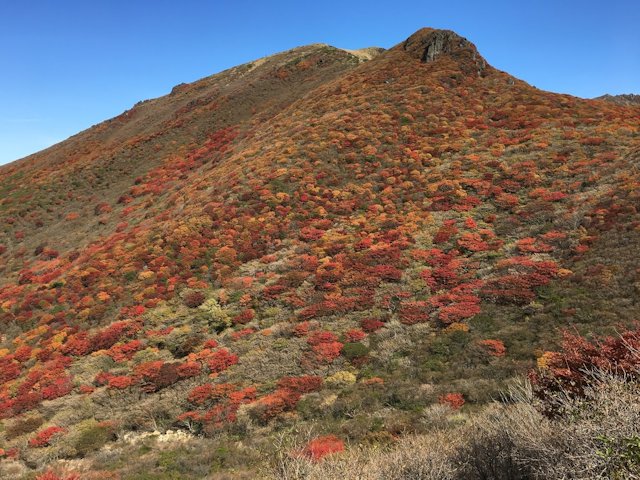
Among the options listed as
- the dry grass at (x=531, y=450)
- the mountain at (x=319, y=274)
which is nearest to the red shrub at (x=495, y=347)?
the mountain at (x=319, y=274)

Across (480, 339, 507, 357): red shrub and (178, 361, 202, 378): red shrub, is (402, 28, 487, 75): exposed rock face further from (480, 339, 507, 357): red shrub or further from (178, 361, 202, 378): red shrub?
(178, 361, 202, 378): red shrub

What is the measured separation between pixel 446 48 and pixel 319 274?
46145mm

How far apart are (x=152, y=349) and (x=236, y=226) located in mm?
13092

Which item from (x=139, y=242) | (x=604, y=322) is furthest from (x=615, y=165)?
(x=139, y=242)

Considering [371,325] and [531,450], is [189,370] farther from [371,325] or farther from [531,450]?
[531,450]

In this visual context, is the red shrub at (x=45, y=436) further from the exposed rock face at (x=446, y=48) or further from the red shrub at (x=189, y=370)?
the exposed rock face at (x=446, y=48)

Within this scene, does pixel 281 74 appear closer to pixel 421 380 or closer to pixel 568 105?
pixel 568 105

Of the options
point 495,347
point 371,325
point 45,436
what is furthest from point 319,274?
point 45,436

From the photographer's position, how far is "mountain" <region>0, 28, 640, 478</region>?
53.8 ft

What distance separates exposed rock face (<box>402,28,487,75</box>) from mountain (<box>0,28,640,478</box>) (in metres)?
0.80

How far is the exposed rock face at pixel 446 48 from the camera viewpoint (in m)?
54.8

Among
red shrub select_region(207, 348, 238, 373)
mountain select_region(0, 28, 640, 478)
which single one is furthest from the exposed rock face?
red shrub select_region(207, 348, 238, 373)

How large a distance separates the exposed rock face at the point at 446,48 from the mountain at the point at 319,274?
80 centimetres

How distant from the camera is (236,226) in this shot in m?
32.9
